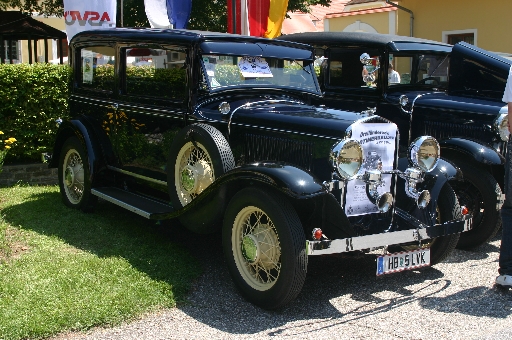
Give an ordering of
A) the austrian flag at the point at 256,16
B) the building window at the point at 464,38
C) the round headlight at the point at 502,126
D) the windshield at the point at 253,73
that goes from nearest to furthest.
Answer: the windshield at the point at 253,73 < the round headlight at the point at 502,126 < the austrian flag at the point at 256,16 < the building window at the point at 464,38

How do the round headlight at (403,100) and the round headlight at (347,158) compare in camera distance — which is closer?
the round headlight at (347,158)

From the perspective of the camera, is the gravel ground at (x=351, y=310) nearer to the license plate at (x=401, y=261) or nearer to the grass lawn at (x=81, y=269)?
the grass lawn at (x=81, y=269)

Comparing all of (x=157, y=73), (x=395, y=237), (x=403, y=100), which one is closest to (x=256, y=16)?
(x=403, y=100)

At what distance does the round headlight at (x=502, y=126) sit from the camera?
20.1ft

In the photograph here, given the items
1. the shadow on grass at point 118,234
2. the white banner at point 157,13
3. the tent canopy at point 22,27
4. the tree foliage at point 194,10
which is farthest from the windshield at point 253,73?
the tent canopy at point 22,27

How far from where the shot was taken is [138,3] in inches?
638

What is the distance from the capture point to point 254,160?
5117 millimetres

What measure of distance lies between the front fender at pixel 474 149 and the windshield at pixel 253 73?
4.49 feet

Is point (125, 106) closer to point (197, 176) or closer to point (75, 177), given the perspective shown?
point (75, 177)

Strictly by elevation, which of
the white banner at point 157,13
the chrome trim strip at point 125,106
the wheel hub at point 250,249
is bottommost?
the wheel hub at point 250,249

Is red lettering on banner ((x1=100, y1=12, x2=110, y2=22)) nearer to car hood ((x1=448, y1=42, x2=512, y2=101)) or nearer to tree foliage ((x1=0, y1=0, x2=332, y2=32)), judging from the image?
car hood ((x1=448, y1=42, x2=512, y2=101))

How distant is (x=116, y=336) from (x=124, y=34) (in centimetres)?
338

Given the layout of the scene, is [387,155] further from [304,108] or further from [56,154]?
[56,154]

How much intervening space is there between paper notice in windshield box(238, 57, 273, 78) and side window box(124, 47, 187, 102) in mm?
523
